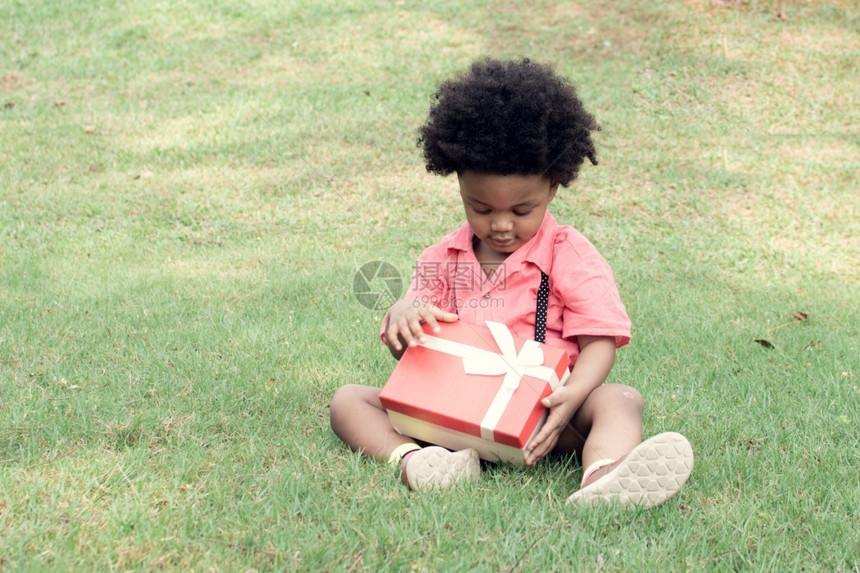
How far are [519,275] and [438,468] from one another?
67 cm

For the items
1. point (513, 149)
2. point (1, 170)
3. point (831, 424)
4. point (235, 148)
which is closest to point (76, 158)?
point (1, 170)

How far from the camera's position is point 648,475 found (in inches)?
83.3

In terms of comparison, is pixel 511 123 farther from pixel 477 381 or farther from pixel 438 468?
pixel 438 468

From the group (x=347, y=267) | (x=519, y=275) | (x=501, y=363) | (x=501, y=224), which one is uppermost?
(x=501, y=224)

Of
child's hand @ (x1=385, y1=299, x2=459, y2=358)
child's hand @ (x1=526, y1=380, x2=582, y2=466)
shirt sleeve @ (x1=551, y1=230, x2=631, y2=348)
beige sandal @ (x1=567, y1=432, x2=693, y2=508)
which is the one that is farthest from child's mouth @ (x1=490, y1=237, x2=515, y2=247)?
beige sandal @ (x1=567, y1=432, x2=693, y2=508)

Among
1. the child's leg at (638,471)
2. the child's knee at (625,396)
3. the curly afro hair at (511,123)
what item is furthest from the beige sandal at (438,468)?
the curly afro hair at (511,123)

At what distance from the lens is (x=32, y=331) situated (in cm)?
353

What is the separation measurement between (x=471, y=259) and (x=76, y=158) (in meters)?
4.75

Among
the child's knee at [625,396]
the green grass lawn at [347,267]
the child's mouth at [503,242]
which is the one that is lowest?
the green grass lawn at [347,267]

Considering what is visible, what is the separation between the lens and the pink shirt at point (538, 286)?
2516 mm

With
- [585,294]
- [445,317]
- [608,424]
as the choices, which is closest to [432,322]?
[445,317]

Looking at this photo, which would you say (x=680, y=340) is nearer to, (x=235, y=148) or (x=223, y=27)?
(x=235, y=148)

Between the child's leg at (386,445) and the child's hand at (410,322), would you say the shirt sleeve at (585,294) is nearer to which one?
the child's hand at (410,322)

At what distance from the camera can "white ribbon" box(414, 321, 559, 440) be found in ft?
7.54
